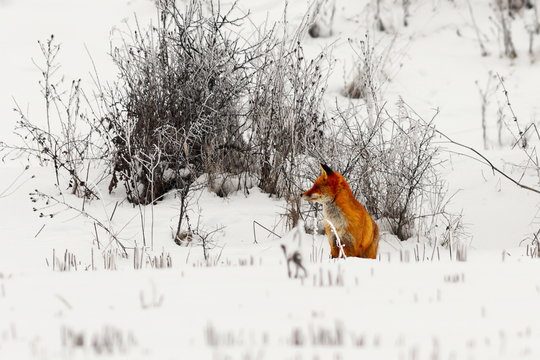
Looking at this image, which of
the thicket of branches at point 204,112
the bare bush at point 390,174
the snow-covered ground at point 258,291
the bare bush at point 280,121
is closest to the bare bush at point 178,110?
the thicket of branches at point 204,112

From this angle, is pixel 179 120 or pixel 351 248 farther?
pixel 179 120

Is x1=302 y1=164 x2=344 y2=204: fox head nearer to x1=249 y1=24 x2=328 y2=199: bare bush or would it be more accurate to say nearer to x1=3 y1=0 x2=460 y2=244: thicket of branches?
x1=3 y1=0 x2=460 y2=244: thicket of branches

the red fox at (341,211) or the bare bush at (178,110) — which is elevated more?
the bare bush at (178,110)

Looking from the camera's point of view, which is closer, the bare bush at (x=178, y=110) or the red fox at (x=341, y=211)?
the red fox at (x=341, y=211)

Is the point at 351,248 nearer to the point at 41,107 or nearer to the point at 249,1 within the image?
the point at 41,107

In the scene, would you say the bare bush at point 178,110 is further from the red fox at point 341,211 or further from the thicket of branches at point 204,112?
the red fox at point 341,211

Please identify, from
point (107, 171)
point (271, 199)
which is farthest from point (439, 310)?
point (107, 171)

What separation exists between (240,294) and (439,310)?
73 cm

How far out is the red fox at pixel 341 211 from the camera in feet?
14.0

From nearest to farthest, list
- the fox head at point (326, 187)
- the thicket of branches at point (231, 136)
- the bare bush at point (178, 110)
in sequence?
1. the fox head at point (326, 187)
2. the thicket of branches at point (231, 136)
3. the bare bush at point (178, 110)

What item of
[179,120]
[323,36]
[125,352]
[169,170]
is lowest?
[125,352]

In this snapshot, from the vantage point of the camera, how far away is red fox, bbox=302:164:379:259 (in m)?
4.27

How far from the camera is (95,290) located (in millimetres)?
2982

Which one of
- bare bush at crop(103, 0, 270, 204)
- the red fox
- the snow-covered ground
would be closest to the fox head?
the red fox
